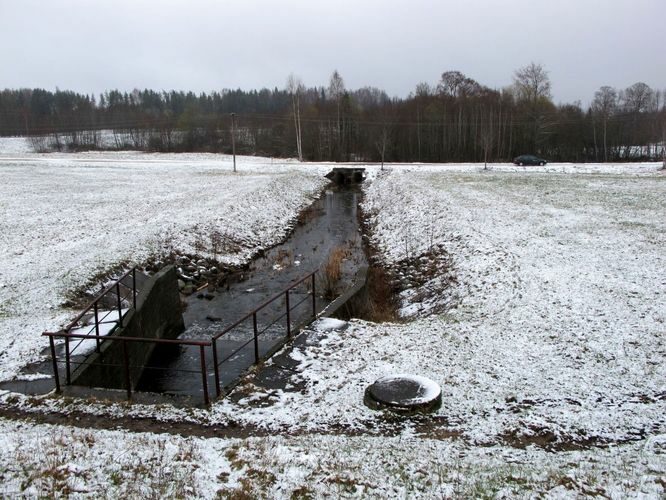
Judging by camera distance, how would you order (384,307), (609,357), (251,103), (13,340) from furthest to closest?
(251,103) → (384,307) → (13,340) → (609,357)

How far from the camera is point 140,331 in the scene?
12.2 meters

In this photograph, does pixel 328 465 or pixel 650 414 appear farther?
pixel 650 414

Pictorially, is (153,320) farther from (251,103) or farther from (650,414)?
(251,103)

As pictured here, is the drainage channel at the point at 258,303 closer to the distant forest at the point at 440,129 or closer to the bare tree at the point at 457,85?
the distant forest at the point at 440,129

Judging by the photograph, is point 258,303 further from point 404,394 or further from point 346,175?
point 346,175

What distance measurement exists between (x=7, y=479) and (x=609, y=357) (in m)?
9.76

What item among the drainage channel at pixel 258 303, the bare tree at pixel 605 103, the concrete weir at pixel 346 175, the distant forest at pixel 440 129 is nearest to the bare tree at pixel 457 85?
the distant forest at pixel 440 129

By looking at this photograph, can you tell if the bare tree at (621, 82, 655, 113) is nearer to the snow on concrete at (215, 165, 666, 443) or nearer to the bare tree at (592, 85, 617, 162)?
the bare tree at (592, 85, 617, 162)

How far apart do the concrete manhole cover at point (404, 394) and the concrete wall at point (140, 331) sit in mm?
5232

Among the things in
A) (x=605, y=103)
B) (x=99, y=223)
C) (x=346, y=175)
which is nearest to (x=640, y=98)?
(x=605, y=103)

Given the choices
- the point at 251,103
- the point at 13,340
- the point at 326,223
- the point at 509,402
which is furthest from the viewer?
the point at 251,103

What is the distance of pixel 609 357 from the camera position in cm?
946

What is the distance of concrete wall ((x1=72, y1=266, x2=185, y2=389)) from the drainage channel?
0.36 metres

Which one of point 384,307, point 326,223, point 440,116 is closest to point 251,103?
point 440,116
